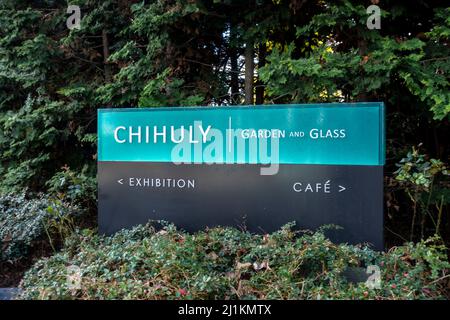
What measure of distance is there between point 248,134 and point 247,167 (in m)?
0.30

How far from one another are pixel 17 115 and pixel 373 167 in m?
4.61

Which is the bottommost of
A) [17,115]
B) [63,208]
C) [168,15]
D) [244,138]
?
[63,208]

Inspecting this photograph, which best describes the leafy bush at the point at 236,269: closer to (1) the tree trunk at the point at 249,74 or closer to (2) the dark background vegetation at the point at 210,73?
(2) the dark background vegetation at the point at 210,73

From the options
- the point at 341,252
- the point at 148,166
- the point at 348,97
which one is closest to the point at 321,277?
the point at 341,252

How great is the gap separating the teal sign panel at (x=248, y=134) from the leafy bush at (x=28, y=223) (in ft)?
3.07

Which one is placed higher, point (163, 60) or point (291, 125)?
point (163, 60)

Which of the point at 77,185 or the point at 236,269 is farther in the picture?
the point at 77,185

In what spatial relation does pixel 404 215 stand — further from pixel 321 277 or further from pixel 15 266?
pixel 15 266

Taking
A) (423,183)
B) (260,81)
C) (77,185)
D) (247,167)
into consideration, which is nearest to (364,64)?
(423,183)

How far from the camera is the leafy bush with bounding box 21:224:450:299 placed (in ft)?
10.1

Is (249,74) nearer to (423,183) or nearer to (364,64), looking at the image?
(364,64)

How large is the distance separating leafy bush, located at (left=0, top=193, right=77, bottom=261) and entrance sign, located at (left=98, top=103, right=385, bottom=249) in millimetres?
694

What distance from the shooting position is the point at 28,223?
468 centimetres

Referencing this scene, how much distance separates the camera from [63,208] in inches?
193
